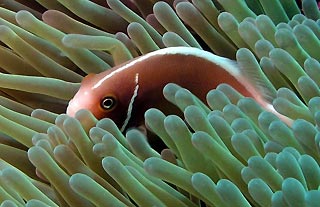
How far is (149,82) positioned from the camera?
1301 mm

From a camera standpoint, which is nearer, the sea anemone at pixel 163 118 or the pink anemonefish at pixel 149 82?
the sea anemone at pixel 163 118

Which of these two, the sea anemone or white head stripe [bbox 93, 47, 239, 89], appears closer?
the sea anemone

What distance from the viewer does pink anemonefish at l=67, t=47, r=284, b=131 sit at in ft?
4.18

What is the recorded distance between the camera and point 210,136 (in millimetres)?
1019

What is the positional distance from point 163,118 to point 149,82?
201 millimetres

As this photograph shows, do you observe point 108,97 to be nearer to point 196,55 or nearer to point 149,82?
point 149,82

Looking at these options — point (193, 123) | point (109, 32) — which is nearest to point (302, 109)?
point (193, 123)

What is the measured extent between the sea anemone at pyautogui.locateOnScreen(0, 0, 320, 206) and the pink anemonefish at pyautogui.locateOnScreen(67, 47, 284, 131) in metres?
0.04

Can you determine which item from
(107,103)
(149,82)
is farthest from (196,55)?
(107,103)

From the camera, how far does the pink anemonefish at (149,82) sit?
50.2 inches

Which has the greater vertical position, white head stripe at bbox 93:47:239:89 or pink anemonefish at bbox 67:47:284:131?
white head stripe at bbox 93:47:239:89

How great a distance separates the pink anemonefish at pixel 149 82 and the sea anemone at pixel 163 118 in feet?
0.15

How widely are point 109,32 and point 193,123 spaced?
0.61 meters

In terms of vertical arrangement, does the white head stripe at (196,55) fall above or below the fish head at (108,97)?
above
